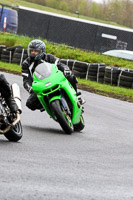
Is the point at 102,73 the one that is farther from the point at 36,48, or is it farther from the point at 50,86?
the point at 50,86

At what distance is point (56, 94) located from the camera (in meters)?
9.05

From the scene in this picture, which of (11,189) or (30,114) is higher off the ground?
(11,189)

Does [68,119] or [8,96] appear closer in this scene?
[8,96]

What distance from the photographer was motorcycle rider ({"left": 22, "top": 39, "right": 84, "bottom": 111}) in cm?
961

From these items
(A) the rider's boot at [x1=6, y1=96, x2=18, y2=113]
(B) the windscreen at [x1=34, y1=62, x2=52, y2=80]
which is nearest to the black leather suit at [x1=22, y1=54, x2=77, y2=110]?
(B) the windscreen at [x1=34, y1=62, x2=52, y2=80]

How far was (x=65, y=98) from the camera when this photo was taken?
923cm

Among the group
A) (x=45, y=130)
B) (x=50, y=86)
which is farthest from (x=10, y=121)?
(x=45, y=130)

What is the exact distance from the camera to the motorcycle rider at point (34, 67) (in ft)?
31.5

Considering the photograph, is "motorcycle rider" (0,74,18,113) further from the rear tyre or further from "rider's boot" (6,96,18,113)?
the rear tyre

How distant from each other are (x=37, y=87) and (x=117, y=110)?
5543 millimetres

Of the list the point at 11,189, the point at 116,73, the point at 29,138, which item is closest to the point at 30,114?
the point at 29,138

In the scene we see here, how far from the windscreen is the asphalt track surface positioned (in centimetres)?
85

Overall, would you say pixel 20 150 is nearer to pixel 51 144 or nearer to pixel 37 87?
pixel 51 144

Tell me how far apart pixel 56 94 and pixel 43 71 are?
449mm
